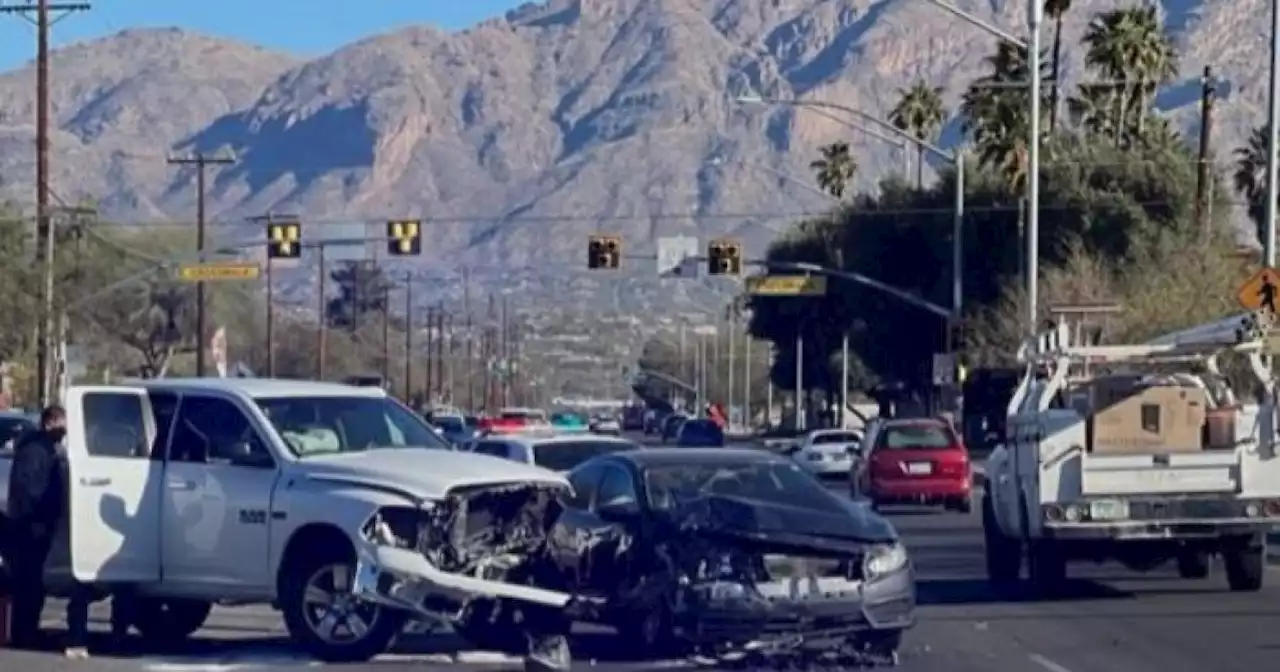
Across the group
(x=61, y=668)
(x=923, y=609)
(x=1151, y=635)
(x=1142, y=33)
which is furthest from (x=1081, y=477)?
(x=1142, y=33)

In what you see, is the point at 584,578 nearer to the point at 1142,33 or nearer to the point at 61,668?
the point at 61,668

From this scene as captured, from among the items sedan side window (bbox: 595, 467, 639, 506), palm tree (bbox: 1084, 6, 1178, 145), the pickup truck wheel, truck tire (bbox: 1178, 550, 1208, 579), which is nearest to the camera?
sedan side window (bbox: 595, 467, 639, 506)

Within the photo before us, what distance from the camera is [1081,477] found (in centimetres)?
2470

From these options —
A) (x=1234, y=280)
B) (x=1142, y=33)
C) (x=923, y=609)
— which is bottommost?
(x=923, y=609)

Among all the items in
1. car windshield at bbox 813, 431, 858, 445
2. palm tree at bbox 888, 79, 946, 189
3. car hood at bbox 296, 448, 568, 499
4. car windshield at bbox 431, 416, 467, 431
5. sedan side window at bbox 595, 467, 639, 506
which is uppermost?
palm tree at bbox 888, 79, 946, 189

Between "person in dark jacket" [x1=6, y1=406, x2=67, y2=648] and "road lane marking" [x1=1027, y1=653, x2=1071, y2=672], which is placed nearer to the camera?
"road lane marking" [x1=1027, y1=653, x2=1071, y2=672]

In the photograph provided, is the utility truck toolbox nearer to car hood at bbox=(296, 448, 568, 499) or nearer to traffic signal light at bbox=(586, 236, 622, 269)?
car hood at bbox=(296, 448, 568, 499)

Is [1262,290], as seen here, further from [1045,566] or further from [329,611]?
[329,611]

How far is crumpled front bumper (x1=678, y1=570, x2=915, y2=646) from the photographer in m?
18.5

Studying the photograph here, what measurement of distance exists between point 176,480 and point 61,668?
5.74ft

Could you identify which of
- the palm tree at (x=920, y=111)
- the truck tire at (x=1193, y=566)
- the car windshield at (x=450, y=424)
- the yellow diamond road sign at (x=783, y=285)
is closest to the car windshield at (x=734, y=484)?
the truck tire at (x=1193, y=566)

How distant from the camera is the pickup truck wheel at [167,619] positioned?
21188 mm

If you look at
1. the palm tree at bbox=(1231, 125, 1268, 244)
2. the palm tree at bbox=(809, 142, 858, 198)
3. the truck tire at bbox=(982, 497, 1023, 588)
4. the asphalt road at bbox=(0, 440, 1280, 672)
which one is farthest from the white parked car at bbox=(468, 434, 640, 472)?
the palm tree at bbox=(809, 142, 858, 198)

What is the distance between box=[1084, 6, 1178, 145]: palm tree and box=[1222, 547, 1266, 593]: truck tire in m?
45.9
